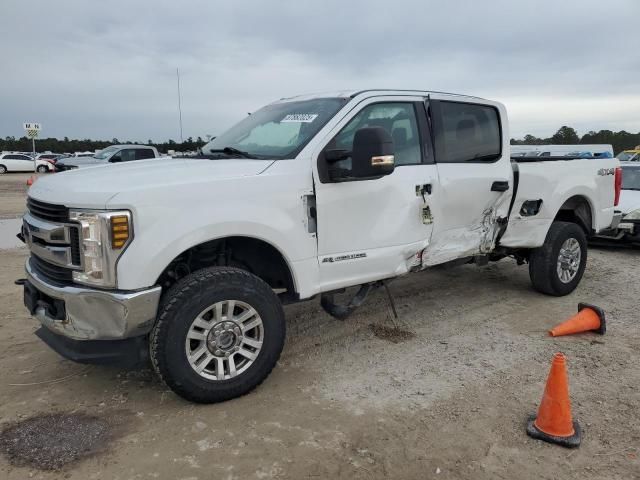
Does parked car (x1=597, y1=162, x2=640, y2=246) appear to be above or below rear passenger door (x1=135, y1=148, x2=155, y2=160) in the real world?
below

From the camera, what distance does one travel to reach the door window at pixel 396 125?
163 inches

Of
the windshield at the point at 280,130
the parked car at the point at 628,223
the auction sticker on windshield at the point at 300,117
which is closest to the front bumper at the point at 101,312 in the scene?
the windshield at the point at 280,130

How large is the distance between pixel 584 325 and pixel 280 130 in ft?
10.4

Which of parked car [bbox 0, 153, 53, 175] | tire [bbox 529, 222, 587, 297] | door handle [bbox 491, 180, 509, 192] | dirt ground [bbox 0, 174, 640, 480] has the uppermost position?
parked car [bbox 0, 153, 53, 175]

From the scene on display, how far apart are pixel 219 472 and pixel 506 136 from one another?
4158 millimetres

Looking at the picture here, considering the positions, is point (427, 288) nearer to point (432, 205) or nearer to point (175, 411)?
point (432, 205)

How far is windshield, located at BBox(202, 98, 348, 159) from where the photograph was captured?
3994mm

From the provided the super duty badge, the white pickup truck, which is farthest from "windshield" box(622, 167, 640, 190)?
the super duty badge

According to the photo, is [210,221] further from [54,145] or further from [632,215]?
[54,145]

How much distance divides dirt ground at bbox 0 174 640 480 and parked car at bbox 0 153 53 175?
35006mm

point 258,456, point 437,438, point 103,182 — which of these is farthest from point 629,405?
point 103,182

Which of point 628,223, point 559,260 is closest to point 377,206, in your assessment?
point 559,260

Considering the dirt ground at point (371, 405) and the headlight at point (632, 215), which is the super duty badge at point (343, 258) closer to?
the dirt ground at point (371, 405)

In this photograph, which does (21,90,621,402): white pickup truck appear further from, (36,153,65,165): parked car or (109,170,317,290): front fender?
(36,153,65,165): parked car
